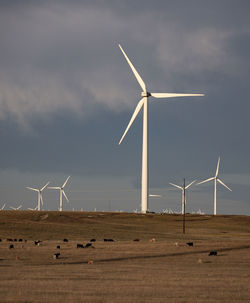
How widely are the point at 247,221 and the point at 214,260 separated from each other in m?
107

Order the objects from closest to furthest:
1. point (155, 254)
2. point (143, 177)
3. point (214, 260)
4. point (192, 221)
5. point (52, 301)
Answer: point (52, 301) < point (214, 260) < point (155, 254) < point (143, 177) < point (192, 221)

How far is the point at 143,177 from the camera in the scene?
12094 centimetres

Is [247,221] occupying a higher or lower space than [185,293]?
higher

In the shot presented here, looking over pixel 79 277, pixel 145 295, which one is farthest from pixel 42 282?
pixel 145 295

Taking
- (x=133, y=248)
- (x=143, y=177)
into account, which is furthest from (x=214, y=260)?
(x=143, y=177)

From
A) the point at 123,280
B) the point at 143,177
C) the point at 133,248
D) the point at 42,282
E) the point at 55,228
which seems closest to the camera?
the point at 42,282

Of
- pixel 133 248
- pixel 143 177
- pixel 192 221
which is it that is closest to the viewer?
pixel 133 248

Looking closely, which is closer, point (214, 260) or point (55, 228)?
point (214, 260)

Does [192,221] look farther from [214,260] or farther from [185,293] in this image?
[185,293]

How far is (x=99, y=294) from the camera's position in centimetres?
2430

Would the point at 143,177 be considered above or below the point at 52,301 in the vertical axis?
above

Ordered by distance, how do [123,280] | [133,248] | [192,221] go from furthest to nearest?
[192,221] < [133,248] < [123,280]

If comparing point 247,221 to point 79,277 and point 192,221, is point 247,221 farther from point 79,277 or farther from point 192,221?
point 79,277

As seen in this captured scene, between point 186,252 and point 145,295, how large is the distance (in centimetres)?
3101
